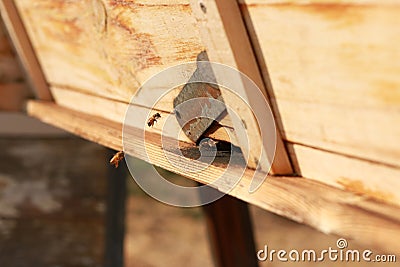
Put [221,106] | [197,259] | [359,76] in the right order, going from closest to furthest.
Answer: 1. [359,76]
2. [221,106]
3. [197,259]

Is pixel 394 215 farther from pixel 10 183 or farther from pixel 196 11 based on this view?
pixel 10 183

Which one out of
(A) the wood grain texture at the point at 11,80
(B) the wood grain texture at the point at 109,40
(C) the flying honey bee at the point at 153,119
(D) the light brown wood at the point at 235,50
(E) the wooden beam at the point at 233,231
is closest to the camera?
(D) the light brown wood at the point at 235,50

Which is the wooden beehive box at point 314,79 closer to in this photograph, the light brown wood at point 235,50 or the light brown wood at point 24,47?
the light brown wood at point 235,50

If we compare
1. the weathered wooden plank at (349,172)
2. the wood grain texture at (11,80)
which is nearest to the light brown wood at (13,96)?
the wood grain texture at (11,80)

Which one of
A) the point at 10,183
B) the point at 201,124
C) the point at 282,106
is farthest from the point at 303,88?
the point at 10,183

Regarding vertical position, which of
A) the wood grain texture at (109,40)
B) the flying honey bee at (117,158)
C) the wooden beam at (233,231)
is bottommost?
the wooden beam at (233,231)

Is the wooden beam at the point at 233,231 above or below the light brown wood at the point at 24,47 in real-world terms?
below

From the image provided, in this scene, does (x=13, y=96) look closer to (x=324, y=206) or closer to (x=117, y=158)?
(x=117, y=158)

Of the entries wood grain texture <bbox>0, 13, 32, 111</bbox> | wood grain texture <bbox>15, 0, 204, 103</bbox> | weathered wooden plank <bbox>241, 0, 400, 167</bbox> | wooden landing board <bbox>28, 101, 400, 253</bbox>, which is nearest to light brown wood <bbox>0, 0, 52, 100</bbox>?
wood grain texture <bbox>15, 0, 204, 103</bbox>
